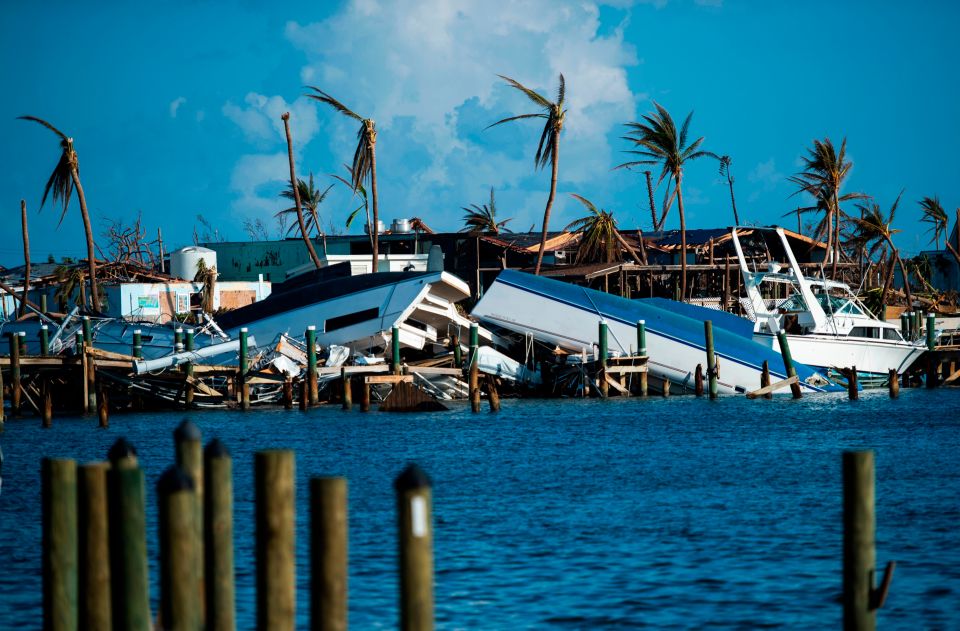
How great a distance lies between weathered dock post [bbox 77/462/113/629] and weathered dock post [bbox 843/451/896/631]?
488 cm

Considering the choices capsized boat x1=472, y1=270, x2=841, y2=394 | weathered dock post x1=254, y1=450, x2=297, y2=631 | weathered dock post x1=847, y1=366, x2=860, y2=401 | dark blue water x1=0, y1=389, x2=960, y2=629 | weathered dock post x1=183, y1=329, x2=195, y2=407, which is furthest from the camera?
capsized boat x1=472, y1=270, x2=841, y2=394

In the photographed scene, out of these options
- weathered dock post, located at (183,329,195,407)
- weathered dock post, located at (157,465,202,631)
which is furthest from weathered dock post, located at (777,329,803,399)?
weathered dock post, located at (157,465,202,631)

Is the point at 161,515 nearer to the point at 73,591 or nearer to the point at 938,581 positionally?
the point at 73,591

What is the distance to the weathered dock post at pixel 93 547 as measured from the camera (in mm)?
Result: 8422

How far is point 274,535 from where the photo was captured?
8.11m

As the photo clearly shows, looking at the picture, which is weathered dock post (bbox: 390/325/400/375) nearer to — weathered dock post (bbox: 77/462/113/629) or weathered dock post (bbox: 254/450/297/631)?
weathered dock post (bbox: 77/462/113/629)

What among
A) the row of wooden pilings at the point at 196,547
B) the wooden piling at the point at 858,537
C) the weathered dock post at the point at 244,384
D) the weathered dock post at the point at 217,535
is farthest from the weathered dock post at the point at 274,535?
the weathered dock post at the point at 244,384

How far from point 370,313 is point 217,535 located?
35.5 m

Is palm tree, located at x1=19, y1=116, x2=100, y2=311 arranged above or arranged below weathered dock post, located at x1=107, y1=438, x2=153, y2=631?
above

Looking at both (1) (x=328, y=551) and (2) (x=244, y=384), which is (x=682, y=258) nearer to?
(2) (x=244, y=384)

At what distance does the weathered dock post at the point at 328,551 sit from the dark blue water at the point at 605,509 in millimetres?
5429

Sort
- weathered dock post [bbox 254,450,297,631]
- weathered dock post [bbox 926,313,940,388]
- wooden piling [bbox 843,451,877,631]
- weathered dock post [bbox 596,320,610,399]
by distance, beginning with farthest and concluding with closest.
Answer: weathered dock post [bbox 926,313,940,388] < weathered dock post [bbox 596,320,610,399] < wooden piling [bbox 843,451,877,631] < weathered dock post [bbox 254,450,297,631]

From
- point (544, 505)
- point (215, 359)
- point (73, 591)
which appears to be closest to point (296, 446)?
point (544, 505)

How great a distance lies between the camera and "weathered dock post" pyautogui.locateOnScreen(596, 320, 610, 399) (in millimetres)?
41219
